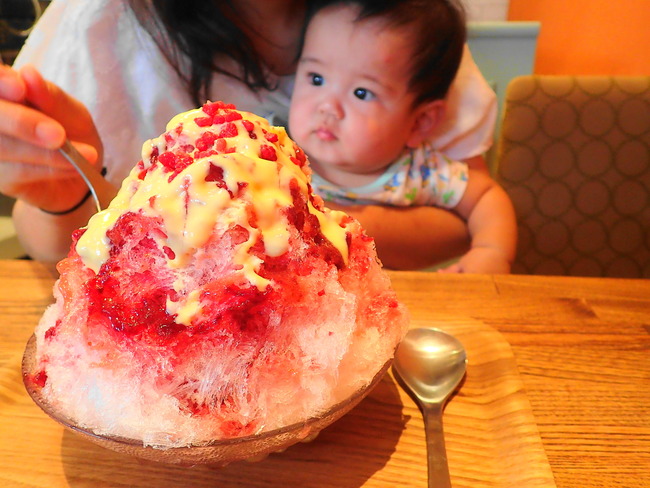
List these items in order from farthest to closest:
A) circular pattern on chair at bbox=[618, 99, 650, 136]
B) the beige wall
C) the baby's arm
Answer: the beige wall, circular pattern on chair at bbox=[618, 99, 650, 136], the baby's arm

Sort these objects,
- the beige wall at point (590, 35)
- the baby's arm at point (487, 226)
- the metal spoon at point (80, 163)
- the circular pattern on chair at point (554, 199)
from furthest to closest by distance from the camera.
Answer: the beige wall at point (590, 35) < the circular pattern on chair at point (554, 199) < the baby's arm at point (487, 226) < the metal spoon at point (80, 163)

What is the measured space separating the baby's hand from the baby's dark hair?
346 millimetres

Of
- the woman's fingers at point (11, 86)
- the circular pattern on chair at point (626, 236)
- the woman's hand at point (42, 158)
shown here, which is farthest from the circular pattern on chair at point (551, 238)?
the woman's fingers at point (11, 86)

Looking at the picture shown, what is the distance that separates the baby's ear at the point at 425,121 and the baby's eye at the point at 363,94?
0.13 meters

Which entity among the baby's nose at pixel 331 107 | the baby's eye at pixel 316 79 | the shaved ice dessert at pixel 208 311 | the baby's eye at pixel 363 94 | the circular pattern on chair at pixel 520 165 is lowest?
the circular pattern on chair at pixel 520 165

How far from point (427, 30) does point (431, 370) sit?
697mm

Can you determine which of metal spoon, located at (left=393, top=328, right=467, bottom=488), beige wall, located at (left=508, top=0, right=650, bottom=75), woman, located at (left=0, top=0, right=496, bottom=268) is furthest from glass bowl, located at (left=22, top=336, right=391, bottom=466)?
beige wall, located at (left=508, top=0, right=650, bottom=75)

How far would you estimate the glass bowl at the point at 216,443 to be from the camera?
12.6 inches

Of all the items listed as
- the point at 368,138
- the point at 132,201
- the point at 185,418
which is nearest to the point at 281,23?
the point at 368,138

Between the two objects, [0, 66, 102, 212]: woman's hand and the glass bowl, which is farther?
[0, 66, 102, 212]: woman's hand

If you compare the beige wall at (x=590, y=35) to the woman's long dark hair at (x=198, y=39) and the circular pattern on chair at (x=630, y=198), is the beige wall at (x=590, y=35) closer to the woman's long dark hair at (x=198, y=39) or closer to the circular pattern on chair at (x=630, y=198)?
the circular pattern on chair at (x=630, y=198)

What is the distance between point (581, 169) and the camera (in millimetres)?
1263

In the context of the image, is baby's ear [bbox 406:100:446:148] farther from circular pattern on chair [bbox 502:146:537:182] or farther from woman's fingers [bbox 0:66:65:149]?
woman's fingers [bbox 0:66:65:149]

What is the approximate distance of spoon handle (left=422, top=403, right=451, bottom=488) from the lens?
39cm
